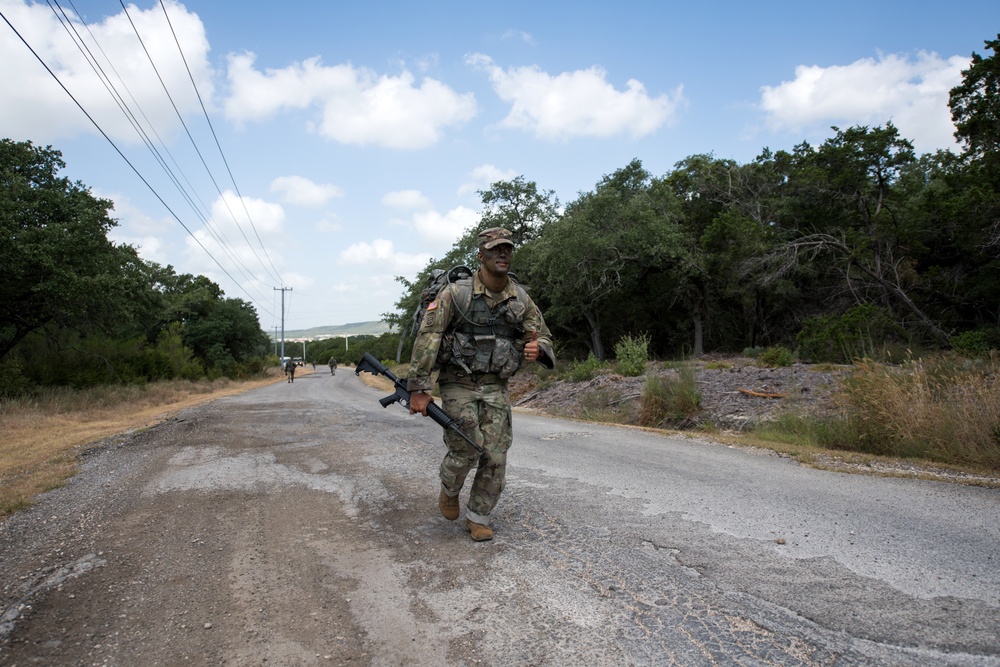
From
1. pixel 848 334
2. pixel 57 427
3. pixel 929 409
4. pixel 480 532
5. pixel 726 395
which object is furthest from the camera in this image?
pixel 848 334

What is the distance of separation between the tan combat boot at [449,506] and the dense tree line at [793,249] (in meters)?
12.7

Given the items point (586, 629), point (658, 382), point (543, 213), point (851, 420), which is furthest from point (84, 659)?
point (543, 213)

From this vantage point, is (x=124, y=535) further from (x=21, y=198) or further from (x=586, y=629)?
(x=21, y=198)

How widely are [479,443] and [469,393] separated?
1.05 feet

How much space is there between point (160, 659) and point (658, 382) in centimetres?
978

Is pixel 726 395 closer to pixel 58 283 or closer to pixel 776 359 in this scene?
pixel 776 359

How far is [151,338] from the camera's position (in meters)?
36.8

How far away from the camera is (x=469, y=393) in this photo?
358 cm

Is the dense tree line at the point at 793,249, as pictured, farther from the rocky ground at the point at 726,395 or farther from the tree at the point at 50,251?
the tree at the point at 50,251

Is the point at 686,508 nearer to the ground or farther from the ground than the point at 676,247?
nearer to the ground

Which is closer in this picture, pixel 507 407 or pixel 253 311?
pixel 507 407

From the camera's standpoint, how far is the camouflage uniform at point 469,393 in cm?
350

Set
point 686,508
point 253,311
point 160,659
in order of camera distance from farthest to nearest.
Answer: point 253,311 → point 686,508 → point 160,659

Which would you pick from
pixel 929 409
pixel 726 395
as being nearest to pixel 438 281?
pixel 929 409
